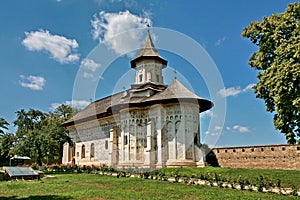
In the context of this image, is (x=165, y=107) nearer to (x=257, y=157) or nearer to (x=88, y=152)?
(x=257, y=157)

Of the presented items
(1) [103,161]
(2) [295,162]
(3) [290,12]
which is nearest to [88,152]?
(1) [103,161]

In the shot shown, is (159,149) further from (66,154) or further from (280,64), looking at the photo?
(66,154)

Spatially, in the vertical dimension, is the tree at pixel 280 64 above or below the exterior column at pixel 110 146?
above

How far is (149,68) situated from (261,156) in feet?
44.2

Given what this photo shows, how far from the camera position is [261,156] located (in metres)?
21.8

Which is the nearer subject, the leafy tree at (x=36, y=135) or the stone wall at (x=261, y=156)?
the stone wall at (x=261, y=156)

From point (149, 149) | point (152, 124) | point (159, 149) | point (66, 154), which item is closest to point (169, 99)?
point (152, 124)

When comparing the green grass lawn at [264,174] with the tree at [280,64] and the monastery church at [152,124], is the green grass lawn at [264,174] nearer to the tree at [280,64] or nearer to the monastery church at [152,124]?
the monastery church at [152,124]

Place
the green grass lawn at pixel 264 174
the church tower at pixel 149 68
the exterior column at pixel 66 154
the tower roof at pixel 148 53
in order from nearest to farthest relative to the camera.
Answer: the green grass lawn at pixel 264 174, the church tower at pixel 149 68, the tower roof at pixel 148 53, the exterior column at pixel 66 154

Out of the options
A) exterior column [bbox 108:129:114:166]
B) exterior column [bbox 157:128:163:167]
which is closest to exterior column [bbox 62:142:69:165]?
exterior column [bbox 108:129:114:166]

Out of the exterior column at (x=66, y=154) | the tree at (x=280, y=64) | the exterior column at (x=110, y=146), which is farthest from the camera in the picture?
the exterior column at (x=66, y=154)

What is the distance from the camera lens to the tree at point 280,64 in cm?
1080

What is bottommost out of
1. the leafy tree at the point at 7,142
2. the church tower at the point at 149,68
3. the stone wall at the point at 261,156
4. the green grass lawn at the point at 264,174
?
the green grass lawn at the point at 264,174

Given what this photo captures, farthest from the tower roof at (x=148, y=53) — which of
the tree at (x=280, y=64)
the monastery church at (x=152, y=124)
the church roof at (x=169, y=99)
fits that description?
the tree at (x=280, y=64)
